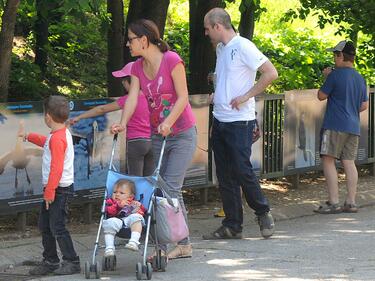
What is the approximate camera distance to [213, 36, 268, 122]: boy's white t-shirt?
7.64 metres

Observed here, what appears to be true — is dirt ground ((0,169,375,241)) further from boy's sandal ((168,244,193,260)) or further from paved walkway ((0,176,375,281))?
boy's sandal ((168,244,193,260))

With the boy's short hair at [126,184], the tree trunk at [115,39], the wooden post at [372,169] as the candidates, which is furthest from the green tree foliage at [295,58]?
the boy's short hair at [126,184]

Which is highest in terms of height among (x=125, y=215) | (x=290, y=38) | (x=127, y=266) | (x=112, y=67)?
(x=290, y=38)

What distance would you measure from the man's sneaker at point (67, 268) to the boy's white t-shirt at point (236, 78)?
1.98 m

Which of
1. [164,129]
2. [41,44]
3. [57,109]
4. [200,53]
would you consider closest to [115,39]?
[200,53]

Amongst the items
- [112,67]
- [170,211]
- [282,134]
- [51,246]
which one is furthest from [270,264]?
[112,67]

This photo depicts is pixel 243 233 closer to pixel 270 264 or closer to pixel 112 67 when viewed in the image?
pixel 270 264

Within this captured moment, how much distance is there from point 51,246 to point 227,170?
1.99 meters

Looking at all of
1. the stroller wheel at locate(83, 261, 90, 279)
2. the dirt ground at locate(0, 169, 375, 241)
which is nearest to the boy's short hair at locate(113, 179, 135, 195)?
the stroller wheel at locate(83, 261, 90, 279)

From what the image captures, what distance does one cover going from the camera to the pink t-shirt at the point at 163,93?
22.7 ft

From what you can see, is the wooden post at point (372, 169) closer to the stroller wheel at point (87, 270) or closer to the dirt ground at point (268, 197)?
the dirt ground at point (268, 197)

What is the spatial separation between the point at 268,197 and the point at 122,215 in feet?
14.7

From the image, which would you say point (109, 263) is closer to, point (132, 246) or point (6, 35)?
point (132, 246)

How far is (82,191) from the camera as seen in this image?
8586 millimetres
